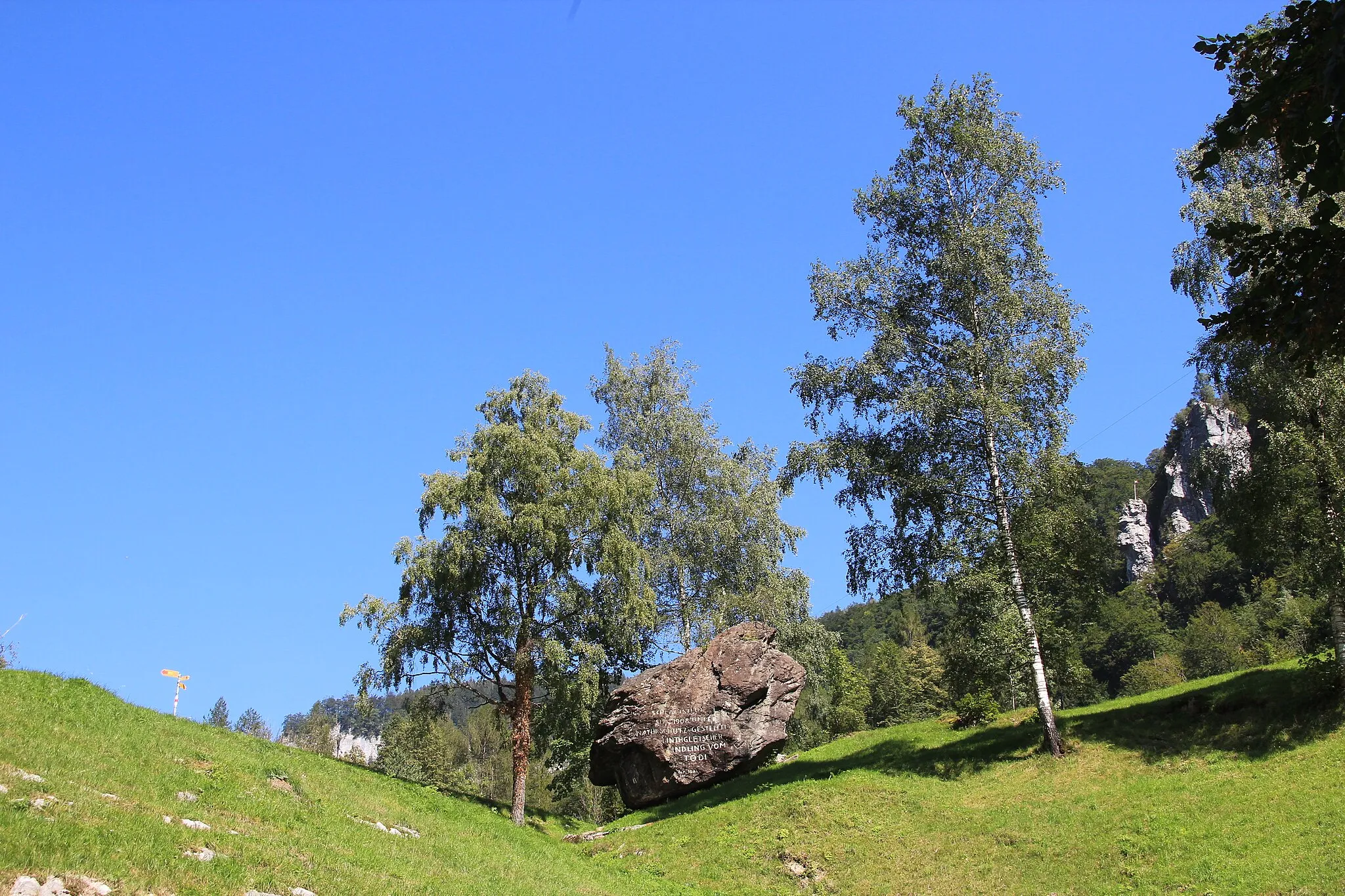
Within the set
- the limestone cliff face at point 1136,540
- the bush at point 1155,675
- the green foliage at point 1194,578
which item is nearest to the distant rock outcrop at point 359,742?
the bush at point 1155,675

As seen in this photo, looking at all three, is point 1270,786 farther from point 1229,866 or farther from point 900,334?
point 900,334

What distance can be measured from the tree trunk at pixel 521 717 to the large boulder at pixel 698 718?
330 centimetres

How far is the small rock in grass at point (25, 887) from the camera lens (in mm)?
8562

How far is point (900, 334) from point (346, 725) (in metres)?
186

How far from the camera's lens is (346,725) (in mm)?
188375

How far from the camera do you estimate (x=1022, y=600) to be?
2392 centimetres

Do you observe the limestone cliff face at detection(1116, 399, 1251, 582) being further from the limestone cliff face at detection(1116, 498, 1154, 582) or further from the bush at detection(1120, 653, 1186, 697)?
the bush at detection(1120, 653, 1186, 697)

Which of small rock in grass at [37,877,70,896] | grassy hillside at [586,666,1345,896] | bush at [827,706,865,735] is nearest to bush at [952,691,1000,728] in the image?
grassy hillside at [586,666,1345,896]

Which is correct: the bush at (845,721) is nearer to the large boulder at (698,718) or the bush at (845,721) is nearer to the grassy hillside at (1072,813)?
the large boulder at (698,718)

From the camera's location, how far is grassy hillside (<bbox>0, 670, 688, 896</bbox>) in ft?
34.1

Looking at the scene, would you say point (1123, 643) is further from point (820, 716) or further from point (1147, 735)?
point (1147, 735)

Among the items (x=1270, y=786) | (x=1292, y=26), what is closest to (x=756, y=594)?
(x=1270, y=786)

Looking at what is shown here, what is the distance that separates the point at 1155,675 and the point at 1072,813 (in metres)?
75.9

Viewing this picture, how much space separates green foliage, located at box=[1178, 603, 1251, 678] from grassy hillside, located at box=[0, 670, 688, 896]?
71196 mm
